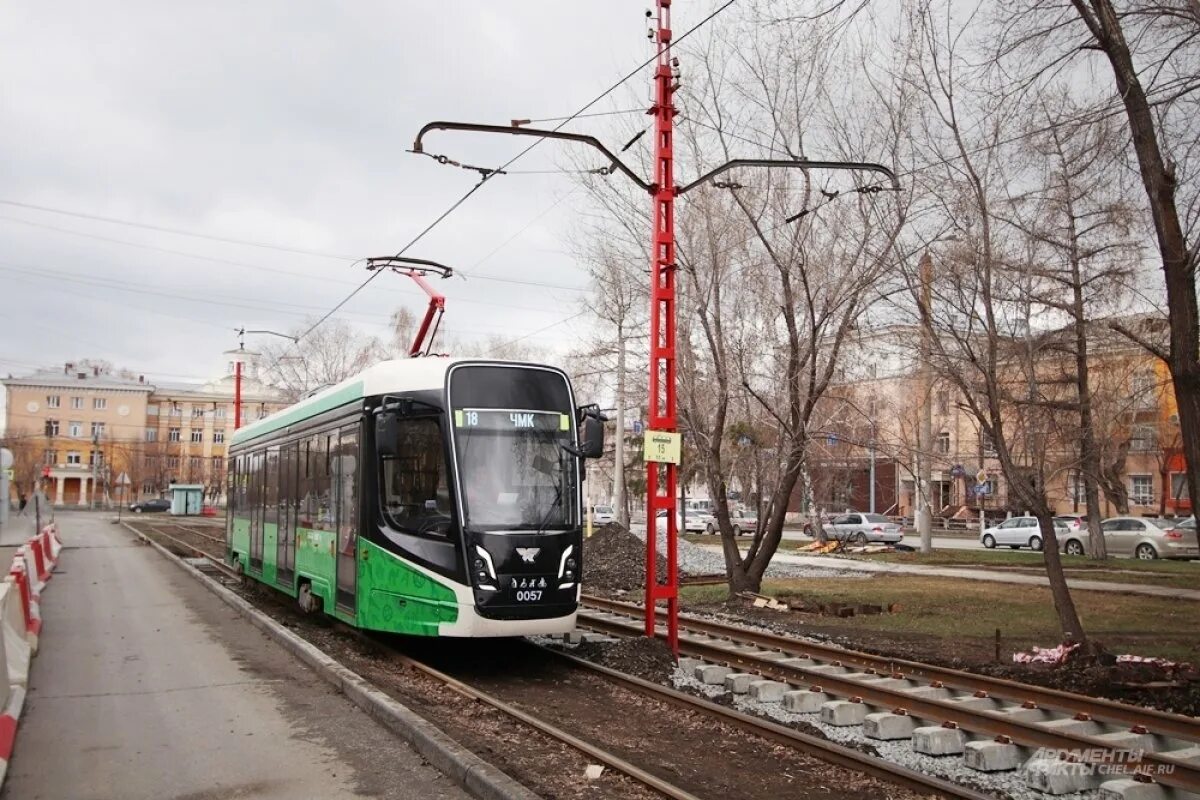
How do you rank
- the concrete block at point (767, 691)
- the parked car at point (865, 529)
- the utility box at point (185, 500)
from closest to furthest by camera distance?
the concrete block at point (767, 691) < the parked car at point (865, 529) < the utility box at point (185, 500)

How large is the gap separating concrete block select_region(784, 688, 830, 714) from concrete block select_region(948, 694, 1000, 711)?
1.15 meters

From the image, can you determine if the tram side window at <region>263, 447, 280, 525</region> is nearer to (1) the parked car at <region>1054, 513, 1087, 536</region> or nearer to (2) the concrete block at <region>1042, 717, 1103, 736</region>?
(2) the concrete block at <region>1042, 717, 1103, 736</region>

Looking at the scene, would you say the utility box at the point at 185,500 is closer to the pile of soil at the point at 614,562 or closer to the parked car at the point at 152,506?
the parked car at the point at 152,506

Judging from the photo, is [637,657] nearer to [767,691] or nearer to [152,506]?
[767,691]

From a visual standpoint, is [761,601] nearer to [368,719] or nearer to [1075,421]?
[1075,421]

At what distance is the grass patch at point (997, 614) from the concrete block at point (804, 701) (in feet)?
13.8

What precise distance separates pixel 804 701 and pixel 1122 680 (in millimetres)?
3543

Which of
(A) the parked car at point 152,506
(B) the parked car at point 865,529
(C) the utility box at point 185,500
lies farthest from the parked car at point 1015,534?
(A) the parked car at point 152,506

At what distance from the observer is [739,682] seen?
10.2 meters

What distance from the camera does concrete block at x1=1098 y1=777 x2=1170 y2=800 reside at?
20.9 feet

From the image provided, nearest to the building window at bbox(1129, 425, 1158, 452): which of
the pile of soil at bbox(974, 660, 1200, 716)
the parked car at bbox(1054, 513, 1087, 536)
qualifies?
the parked car at bbox(1054, 513, 1087, 536)

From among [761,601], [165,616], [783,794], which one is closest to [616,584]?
[761,601]

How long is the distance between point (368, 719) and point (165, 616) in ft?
28.2

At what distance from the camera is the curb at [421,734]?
632cm
